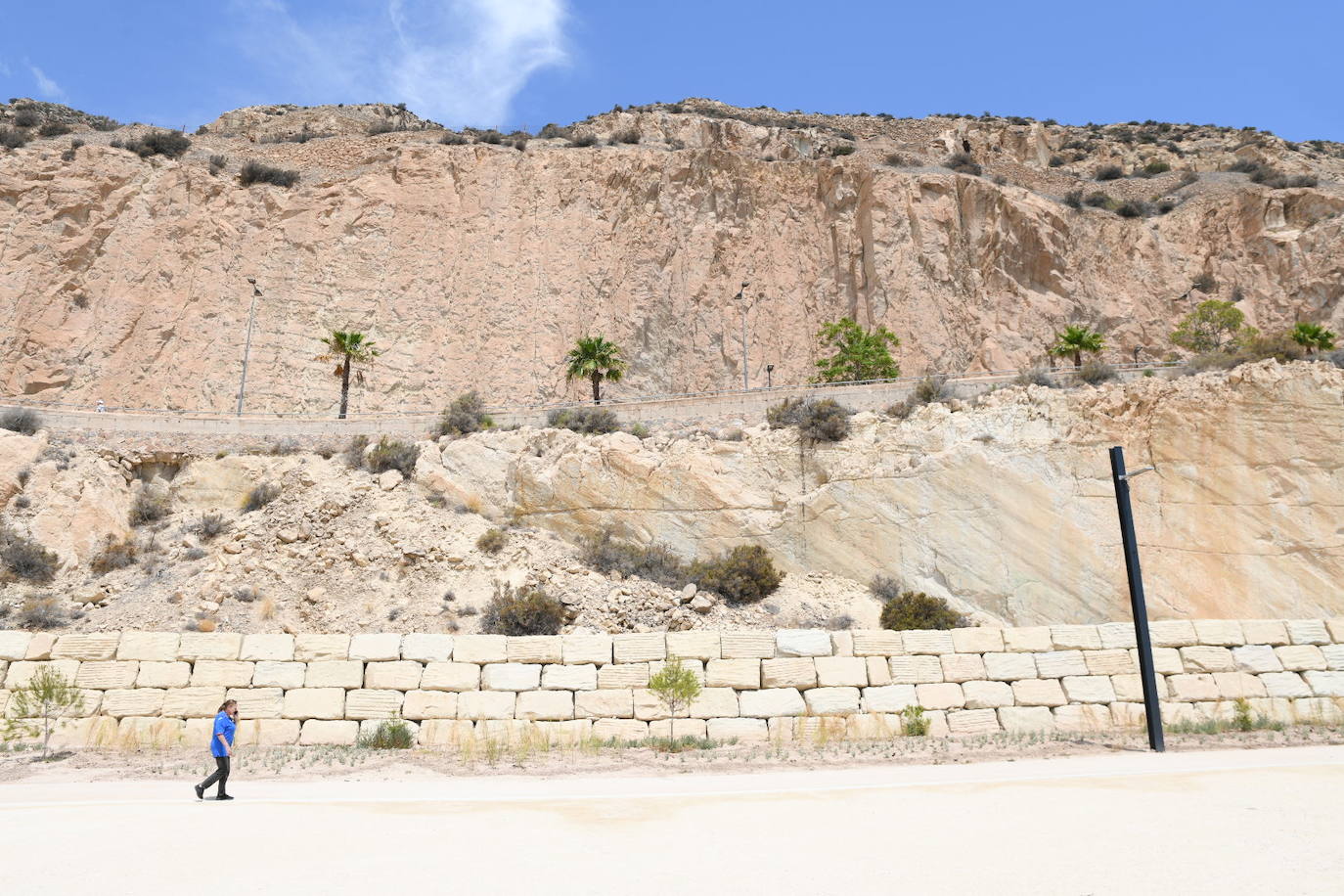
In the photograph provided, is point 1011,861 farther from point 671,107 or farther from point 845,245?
point 671,107

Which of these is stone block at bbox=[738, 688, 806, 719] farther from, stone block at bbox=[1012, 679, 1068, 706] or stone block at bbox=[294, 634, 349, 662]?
stone block at bbox=[294, 634, 349, 662]

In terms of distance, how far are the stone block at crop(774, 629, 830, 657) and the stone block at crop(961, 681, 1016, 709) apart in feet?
7.38

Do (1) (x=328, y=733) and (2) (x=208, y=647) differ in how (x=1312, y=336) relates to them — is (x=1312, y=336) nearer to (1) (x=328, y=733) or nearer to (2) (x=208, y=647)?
(1) (x=328, y=733)

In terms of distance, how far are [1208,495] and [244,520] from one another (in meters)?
22.8

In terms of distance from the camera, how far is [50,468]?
21359 mm

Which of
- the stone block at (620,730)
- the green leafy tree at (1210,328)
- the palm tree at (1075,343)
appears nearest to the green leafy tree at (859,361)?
the palm tree at (1075,343)

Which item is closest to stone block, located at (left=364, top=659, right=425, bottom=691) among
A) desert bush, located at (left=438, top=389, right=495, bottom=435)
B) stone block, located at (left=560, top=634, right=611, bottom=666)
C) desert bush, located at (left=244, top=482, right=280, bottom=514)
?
stone block, located at (left=560, top=634, right=611, bottom=666)

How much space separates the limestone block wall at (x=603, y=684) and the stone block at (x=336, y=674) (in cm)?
3

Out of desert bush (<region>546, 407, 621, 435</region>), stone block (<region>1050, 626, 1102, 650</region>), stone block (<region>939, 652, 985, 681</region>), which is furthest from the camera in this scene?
desert bush (<region>546, 407, 621, 435</region>)

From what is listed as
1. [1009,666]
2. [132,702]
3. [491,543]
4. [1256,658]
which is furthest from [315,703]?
[1256,658]

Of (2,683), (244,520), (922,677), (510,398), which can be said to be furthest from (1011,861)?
(510,398)

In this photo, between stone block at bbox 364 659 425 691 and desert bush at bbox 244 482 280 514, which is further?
desert bush at bbox 244 482 280 514

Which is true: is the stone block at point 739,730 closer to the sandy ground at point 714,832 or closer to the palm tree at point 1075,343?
the sandy ground at point 714,832

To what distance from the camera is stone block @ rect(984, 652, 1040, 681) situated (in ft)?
43.5
